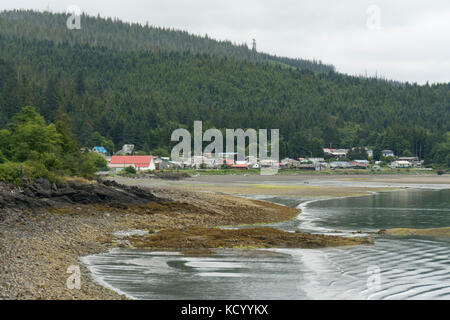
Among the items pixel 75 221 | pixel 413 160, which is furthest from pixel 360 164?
pixel 75 221

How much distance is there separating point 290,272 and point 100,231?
1329cm

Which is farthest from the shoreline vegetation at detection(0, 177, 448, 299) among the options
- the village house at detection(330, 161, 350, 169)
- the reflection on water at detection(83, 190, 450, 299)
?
the village house at detection(330, 161, 350, 169)

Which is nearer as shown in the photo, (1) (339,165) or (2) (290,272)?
(2) (290,272)

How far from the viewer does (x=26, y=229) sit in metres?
27.7

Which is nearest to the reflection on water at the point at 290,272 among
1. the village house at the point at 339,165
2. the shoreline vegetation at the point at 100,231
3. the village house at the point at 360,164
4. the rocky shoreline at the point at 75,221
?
the shoreline vegetation at the point at 100,231

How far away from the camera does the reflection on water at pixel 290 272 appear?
18.2 m

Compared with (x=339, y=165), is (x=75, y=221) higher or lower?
higher

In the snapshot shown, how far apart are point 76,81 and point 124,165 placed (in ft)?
270

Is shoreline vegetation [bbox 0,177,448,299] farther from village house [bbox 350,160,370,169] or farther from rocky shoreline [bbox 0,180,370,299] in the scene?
village house [bbox 350,160,370,169]

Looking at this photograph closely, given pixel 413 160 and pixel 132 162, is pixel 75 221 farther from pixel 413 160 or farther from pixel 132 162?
pixel 413 160

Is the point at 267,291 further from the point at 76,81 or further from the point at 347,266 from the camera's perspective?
the point at 76,81

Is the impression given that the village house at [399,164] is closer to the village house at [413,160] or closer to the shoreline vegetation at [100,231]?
the village house at [413,160]

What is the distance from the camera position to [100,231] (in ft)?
100

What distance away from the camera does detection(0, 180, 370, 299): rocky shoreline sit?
17.5 m
